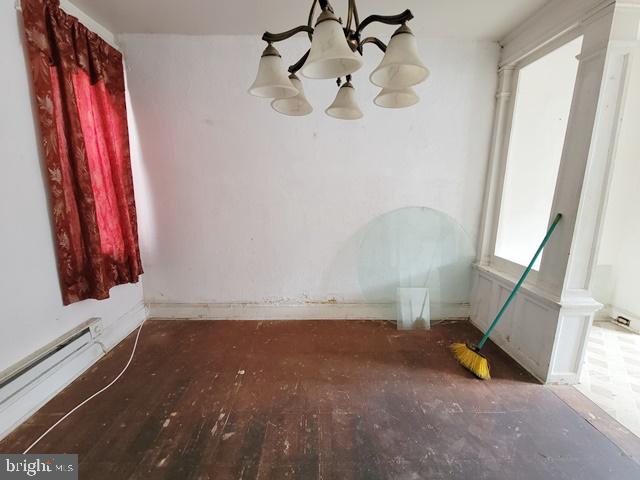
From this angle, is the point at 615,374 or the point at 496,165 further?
the point at 496,165

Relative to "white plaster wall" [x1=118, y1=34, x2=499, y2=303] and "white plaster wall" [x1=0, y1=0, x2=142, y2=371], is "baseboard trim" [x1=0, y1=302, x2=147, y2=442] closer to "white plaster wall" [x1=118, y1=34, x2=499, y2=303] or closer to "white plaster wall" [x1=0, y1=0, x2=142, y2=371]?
"white plaster wall" [x1=0, y1=0, x2=142, y2=371]

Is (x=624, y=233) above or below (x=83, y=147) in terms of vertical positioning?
below

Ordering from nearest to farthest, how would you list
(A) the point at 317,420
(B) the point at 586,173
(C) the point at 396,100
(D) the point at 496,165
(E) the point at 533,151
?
(C) the point at 396,100
(A) the point at 317,420
(B) the point at 586,173
(E) the point at 533,151
(D) the point at 496,165

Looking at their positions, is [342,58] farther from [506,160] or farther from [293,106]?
[506,160]

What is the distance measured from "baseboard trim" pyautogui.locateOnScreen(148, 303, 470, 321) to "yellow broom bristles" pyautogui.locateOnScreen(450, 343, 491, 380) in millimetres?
648

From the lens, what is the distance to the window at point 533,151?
6.52 feet

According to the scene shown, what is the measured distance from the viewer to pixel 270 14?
6.10ft

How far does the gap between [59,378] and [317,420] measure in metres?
1.69

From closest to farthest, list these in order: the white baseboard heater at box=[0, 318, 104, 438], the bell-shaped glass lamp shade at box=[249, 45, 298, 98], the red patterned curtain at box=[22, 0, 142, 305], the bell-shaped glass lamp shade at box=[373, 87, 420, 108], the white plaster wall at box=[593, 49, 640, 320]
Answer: the bell-shaped glass lamp shade at box=[249, 45, 298, 98] → the bell-shaped glass lamp shade at box=[373, 87, 420, 108] → the white baseboard heater at box=[0, 318, 104, 438] → the red patterned curtain at box=[22, 0, 142, 305] → the white plaster wall at box=[593, 49, 640, 320]

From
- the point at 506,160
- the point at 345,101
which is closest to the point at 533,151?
the point at 506,160

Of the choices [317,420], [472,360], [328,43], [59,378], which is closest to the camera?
[328,43]

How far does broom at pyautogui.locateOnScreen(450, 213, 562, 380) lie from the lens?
68.8 inches

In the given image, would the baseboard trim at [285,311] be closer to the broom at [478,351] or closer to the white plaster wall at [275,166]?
the white plaster wall at [275,166]

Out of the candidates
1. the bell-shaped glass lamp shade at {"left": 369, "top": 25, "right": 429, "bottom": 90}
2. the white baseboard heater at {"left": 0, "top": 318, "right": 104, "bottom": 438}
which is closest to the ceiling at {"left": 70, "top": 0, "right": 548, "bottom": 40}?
the bell-shaped glass lamp shade at {"left": 369, "top": 25, "right": 429, "bottom": 90}
